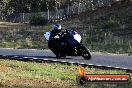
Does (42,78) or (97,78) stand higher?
(97,78)

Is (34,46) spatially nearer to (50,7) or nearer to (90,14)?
(90,14)

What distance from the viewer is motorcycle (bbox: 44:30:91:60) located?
19.4 meters

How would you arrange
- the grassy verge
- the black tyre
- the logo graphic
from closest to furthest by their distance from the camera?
1. the logo graphic
2. the grassy verge
3. the black tyre

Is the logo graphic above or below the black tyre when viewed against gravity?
above

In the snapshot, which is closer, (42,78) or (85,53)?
(42,78)

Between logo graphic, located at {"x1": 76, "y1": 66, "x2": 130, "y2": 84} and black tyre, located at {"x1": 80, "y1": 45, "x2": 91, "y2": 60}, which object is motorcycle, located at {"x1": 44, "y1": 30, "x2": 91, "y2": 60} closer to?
black tyre, located at {"x1": 80, "y1": 45, "x2": 91, "y2": 60}

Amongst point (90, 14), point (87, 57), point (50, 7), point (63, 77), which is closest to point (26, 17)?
point (50, 7)

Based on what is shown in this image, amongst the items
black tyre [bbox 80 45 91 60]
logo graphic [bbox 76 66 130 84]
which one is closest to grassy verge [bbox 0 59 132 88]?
logo graphic [bbox 76 66 130 84]

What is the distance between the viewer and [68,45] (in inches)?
781

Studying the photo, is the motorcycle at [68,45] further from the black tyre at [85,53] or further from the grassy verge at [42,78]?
the grassy verge at [42,78]

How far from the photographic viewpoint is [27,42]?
32.2 metres

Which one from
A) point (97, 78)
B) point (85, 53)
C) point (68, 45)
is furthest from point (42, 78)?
point (68, 45)

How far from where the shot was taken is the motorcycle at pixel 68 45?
19384 mm

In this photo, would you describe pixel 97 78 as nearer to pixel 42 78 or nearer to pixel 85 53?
pixel 42 78
